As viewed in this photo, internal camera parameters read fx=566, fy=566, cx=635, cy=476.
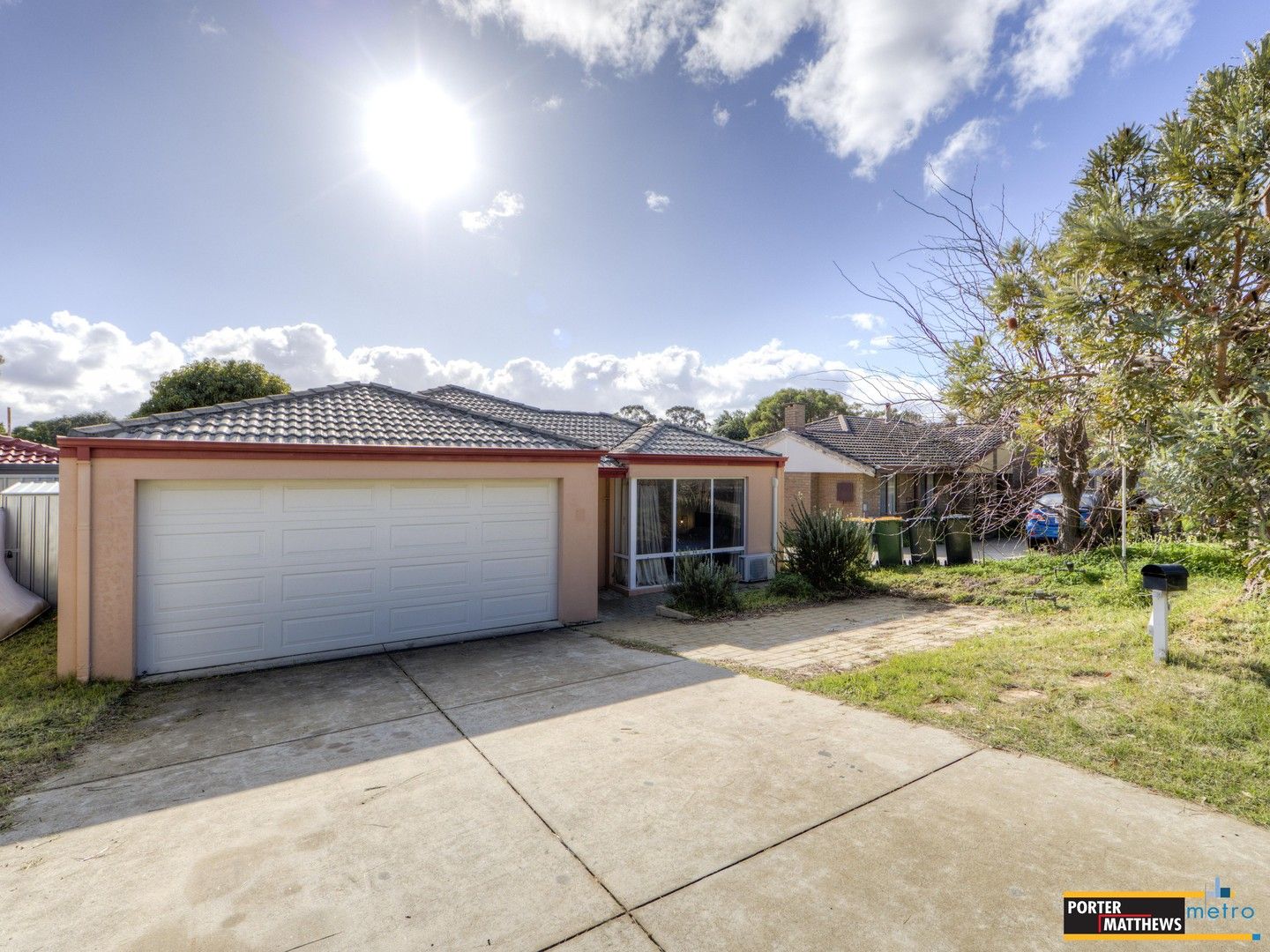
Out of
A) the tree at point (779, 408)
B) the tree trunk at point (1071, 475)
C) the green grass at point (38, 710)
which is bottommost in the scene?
the green grass at point (38, 710)

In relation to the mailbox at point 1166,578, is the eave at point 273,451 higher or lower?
higher

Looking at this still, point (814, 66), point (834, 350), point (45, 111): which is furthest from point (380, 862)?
point (814, 66)

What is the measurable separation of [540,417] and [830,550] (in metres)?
7.87

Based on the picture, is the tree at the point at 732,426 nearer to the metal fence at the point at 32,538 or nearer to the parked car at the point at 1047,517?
the parked car at the point at 1047,517

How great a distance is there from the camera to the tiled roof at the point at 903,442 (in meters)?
10.7

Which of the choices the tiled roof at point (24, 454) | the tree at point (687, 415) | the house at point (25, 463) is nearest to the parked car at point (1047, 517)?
the house at point (25, 463)

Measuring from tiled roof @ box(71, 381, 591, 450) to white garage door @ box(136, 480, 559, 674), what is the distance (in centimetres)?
61

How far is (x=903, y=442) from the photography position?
62.9 feet

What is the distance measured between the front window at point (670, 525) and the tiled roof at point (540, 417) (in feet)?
5.23

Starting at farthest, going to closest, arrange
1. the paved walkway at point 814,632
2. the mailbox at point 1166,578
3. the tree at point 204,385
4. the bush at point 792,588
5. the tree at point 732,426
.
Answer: the tree at point 732,426
the tree at point 204,385
the bush at point 792,588
the paved walkway at point 814,632
the mailbox at point 1166,578

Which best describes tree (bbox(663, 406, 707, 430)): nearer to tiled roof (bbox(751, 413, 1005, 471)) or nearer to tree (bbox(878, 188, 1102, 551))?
tiled roof (bbox(751, 413, 1005, 471))

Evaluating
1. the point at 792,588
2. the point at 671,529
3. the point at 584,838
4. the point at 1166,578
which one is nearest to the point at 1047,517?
the point at 792,588

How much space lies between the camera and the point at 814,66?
10242 mm

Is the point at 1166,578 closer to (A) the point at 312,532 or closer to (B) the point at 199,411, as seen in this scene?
(A) the point at 312,532
